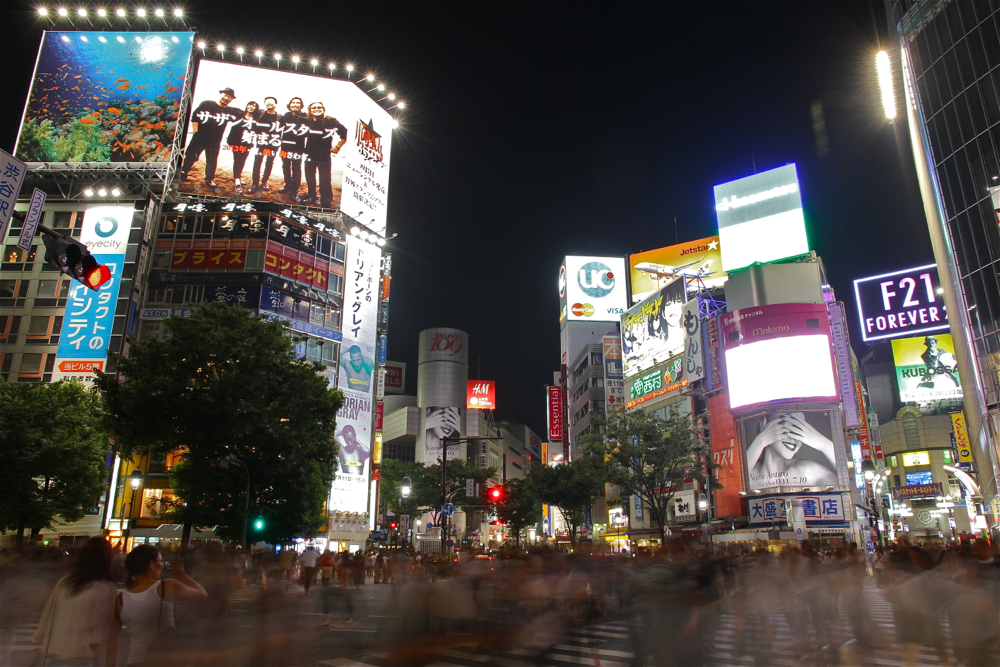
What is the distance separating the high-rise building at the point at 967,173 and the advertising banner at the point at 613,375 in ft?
101

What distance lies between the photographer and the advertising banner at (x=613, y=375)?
6788cm

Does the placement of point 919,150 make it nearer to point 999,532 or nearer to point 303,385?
point 999,532

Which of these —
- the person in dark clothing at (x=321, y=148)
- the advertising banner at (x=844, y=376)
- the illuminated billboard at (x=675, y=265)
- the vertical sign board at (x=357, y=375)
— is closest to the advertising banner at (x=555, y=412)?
the illuminated billboard at (x=675, y=265)

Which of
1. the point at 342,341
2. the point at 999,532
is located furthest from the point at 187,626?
the point at 342,341

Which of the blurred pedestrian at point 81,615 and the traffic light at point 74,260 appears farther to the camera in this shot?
the traffic light at point 74,260

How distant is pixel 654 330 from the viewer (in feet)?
196

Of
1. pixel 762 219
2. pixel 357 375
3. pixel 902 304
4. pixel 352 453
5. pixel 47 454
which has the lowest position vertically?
pixel 47 454

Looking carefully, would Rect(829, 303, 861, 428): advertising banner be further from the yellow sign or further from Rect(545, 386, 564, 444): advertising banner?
Rect(545, 386, 564, 444): advertising banner

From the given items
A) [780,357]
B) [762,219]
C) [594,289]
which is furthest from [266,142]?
[594,289]

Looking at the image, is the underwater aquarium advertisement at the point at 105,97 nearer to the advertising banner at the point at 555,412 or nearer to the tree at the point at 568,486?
the tree at the point at 568,486

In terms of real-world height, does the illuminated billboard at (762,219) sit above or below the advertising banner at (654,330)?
above

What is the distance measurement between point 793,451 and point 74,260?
4473 centimetres

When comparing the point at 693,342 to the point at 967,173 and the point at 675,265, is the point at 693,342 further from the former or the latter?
the point at 967,173

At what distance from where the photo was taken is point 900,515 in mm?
92125
